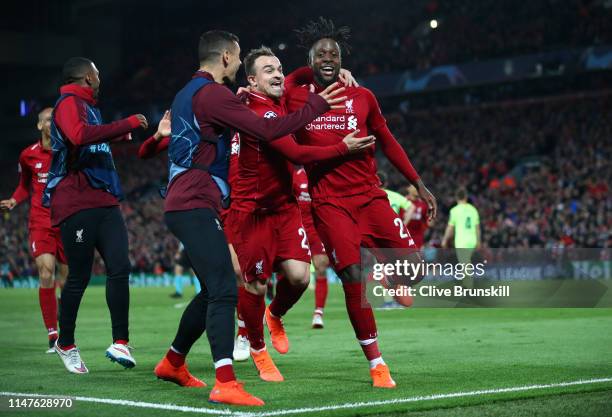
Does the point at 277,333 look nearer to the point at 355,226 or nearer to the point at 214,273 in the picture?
the point at 355,226

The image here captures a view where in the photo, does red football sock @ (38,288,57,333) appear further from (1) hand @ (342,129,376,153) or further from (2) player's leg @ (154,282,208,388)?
(1) hand @ (342,129,376,153)

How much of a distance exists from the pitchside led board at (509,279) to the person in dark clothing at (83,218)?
317 inches

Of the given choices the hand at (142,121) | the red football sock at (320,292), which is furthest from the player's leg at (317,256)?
the hand at (142,121)

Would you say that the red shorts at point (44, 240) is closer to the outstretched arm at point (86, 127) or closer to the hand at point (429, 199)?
the outstretched arm at point (86, 127)

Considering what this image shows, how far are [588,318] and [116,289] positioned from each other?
24.9 ft

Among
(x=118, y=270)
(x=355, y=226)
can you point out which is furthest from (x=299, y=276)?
(x=118, y=270)

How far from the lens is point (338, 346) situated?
32.0 feet

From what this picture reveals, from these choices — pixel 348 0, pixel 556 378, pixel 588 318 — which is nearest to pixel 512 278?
pixel 588 318

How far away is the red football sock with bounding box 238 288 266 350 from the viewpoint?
7418mm

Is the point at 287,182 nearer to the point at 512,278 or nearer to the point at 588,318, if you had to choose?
the point at 588,318

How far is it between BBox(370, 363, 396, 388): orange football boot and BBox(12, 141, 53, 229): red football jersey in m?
5.02

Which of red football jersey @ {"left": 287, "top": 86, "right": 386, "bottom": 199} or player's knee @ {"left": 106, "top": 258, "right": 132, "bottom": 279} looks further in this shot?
player's knee @ {"left": 106, "top": 258, "right": 132, "bottom": 279}

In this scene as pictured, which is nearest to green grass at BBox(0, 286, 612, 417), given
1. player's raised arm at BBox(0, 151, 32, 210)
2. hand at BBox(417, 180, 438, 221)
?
hand at BBox(417, 180, 438, 221)

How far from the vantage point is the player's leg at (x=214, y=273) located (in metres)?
5.77
